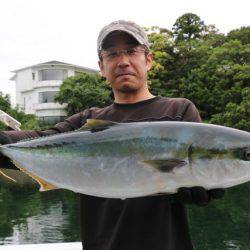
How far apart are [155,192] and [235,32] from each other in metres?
35.9

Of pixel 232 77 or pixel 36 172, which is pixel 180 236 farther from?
pixel 232 77

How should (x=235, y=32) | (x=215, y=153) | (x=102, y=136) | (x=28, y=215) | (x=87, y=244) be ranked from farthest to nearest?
(x=235, y=32) < (x=28, y=215) < (x=87, y=244) < (x=102, y=136) < (x=215, y=153)

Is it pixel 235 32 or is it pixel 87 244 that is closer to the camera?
pixel 87 244

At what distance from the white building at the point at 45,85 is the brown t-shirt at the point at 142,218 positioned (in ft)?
162

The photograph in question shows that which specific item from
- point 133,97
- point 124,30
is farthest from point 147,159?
point 124,30

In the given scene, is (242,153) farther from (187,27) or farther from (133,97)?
(187,27)

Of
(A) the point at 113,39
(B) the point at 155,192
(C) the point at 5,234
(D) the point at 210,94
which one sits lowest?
(C) the point at 5,234

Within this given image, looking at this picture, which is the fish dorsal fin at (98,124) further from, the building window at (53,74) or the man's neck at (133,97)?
the building window at (53,74)

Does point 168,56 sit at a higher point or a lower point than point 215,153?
higher

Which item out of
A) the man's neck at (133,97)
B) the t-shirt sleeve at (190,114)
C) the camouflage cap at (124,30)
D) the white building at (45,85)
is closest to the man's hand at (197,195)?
the t-shirt sleeve at (190,114)

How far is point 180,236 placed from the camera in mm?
2824

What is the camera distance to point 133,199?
2.84 m

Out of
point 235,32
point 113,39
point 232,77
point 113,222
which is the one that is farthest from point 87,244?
point 235,32

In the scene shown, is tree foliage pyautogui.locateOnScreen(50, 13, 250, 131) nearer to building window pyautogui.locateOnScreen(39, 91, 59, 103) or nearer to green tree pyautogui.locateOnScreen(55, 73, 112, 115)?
green tree pyautogui.locateOnScreen(55, 73, 112, 115)
